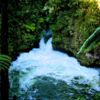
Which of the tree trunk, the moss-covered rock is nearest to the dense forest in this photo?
the moss-covered rock

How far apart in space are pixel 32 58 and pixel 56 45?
1.01 metres

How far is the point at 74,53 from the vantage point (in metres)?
10.8

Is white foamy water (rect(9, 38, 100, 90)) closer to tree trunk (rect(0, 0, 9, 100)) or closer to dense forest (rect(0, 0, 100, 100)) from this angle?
dense forest (rect(0, 0, 100, 100))

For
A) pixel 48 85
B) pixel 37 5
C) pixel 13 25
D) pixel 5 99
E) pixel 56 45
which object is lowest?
pixel 5 99

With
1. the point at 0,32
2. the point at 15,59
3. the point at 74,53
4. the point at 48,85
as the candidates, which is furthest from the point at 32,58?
the point at 0,32

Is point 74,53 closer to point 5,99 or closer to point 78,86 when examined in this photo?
point 78,86

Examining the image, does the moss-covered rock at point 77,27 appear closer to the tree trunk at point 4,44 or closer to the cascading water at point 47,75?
the cascading water at point 47,75

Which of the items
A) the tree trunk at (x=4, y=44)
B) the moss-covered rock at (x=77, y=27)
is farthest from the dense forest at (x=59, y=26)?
the tree trunk at (x=4, y=44)

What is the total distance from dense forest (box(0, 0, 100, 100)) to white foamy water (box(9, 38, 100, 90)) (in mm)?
257

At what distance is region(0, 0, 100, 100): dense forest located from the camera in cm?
1043

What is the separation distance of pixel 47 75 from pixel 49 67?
63 cm

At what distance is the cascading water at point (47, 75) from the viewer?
8.75 m

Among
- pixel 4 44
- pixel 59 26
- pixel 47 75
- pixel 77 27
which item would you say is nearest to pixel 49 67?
pixel 47 75

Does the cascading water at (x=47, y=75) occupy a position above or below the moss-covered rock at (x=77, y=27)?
below
